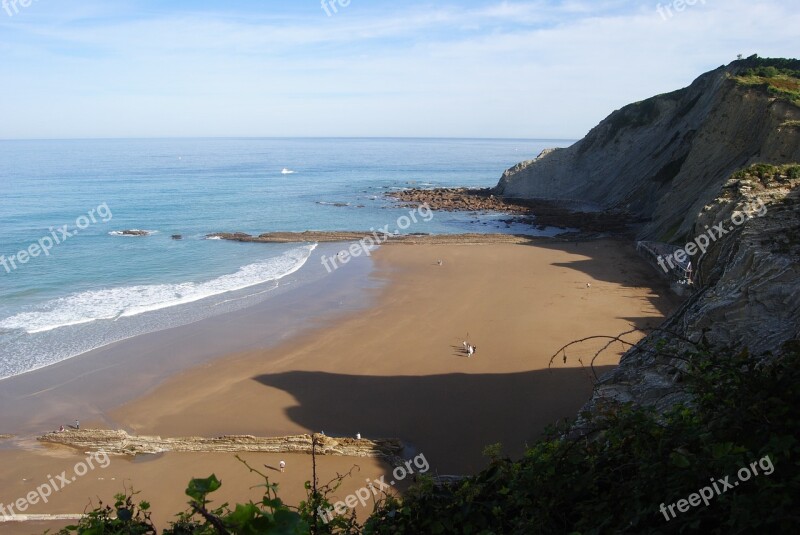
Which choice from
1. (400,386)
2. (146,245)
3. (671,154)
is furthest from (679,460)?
(671,154)

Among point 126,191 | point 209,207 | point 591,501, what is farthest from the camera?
point 126,191

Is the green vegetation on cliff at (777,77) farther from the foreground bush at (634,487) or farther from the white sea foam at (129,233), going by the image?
the white sea foam at (129,233)

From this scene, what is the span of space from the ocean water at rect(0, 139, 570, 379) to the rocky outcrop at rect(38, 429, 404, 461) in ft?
22.1

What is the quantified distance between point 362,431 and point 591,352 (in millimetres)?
8350

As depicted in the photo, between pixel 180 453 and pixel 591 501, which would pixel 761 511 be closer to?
pixel 591 501

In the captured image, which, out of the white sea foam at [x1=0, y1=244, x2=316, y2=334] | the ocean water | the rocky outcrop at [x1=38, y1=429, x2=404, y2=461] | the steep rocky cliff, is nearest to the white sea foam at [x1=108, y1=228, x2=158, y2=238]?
the ocean water

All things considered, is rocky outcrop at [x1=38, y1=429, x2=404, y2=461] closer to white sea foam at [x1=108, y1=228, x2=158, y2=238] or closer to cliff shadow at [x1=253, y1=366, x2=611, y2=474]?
cliff shadow at [x1=253, y1=366, x2=611, y2=474]

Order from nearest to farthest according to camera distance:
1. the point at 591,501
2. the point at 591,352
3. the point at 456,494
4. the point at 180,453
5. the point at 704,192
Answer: the point at 591,501, the point at 456,494, the point at 180,453, the point at 591,352, the point at 704,192

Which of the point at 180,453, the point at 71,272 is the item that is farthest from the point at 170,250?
the point at 180,453

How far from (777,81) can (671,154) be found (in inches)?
415

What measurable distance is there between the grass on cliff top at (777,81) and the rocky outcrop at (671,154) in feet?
1.62

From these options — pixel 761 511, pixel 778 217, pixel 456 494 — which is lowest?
pixel 456 494

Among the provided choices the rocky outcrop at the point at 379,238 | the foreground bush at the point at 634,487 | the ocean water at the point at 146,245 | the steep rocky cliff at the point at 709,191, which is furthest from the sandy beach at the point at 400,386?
the rocky outcrop at the point at 379,238

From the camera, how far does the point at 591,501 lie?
11.7 ft
